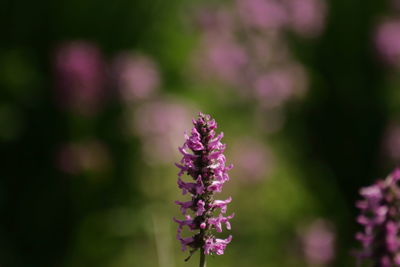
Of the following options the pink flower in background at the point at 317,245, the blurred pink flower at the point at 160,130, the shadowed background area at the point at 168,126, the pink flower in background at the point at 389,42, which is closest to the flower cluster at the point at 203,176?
the shadowed background area at the point at 168,126

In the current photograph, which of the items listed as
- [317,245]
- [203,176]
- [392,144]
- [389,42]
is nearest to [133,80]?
[317,245]

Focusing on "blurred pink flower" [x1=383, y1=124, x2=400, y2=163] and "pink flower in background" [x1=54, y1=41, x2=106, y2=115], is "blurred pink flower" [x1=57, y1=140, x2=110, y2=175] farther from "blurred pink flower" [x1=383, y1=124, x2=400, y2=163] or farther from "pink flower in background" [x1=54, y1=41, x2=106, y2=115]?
"blurred pink flower" [x1=383, y1=124, x2=400, y2=163]

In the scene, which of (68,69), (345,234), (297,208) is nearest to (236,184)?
(297,208)

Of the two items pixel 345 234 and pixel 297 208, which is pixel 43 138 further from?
pixel 345 234

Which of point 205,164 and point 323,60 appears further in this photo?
point 323,60

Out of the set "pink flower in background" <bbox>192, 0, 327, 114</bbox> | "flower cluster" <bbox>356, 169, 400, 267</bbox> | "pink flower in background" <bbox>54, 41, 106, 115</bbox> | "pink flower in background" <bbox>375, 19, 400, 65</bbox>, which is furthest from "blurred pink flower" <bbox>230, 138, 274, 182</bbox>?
"flower cluster" <bbox>356, 169, 400, 267</bbox>

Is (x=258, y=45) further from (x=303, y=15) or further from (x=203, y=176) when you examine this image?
(x=203, y=176)
